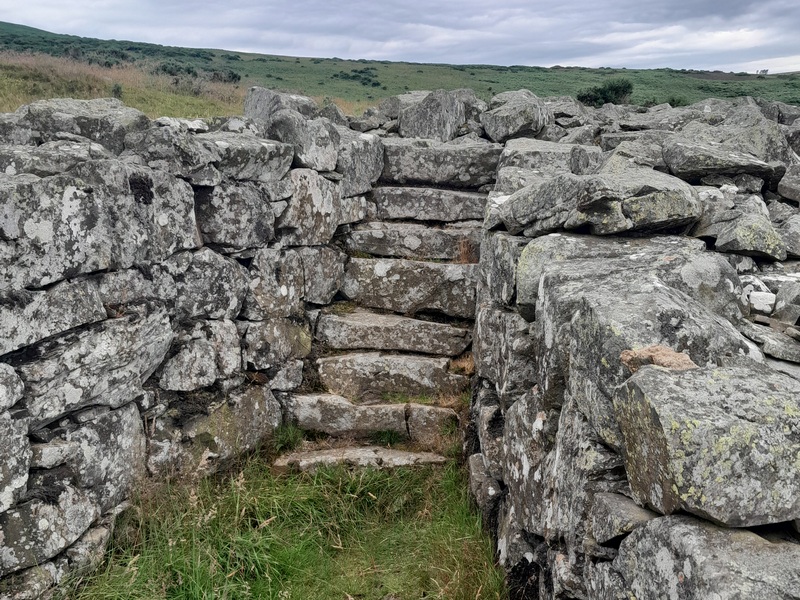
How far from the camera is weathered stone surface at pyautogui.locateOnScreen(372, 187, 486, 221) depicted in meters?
8.70

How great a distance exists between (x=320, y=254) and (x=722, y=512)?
590cm

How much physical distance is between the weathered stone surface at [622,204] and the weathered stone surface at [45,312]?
3.61 metres

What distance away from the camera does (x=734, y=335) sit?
3256mm

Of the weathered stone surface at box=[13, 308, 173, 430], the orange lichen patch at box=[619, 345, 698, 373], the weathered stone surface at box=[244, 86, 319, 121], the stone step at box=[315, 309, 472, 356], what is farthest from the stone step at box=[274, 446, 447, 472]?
the weathered stone surface at box=[244, 86, 319, 121]

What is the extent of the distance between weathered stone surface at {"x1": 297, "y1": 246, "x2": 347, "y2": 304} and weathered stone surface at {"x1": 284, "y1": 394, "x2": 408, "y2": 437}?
1.21m

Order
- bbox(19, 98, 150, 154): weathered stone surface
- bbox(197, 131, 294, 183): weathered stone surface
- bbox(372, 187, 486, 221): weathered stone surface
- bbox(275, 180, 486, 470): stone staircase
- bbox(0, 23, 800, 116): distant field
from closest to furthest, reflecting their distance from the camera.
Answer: bbox(19, 98, 150, 154): weathered stone surface
bbox(197, 131, 294, 183): weathered stone surface
bbox(275, 180, 486, 470): stone staircase
bbox(372, 187, 486, 221): weathered stone surface
bbox(0, 23, 800, 116): distant field

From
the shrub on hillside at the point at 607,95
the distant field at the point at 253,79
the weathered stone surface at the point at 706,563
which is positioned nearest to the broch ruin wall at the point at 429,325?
the weathered stone surface at the point at 706,563

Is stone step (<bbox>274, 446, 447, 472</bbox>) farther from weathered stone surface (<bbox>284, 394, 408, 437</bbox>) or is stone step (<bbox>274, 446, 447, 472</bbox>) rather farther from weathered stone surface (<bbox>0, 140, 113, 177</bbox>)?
weathered stone surface (<bbox>0, 140, 113, 177</bbox>)

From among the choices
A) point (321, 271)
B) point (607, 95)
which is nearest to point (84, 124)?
point (321, 271)

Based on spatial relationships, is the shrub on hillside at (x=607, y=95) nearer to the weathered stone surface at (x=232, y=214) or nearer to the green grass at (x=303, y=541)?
the weathered stone surface at (x=232, y=214)

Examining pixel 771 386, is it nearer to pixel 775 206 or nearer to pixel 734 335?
pixel 734 335

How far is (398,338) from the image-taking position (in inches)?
300

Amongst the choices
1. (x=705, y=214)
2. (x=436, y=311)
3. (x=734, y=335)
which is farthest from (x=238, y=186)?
(x=734, y=335)

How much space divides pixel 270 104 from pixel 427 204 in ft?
8.46
